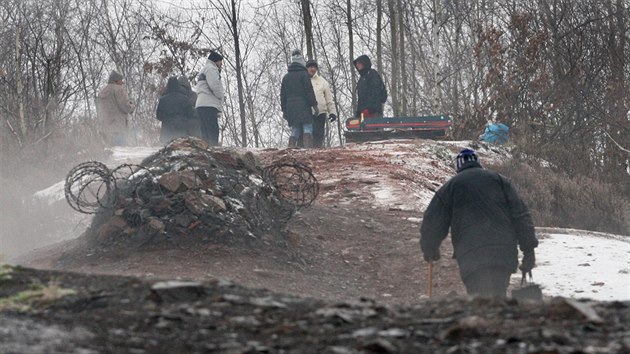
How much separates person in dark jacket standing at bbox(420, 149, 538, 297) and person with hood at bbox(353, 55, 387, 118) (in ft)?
40.6

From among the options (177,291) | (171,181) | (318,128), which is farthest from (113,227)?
(318,128)

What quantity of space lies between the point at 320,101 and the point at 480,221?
41.0 ft

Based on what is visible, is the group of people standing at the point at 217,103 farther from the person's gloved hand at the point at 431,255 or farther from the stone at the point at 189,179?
the person's gloved hand at the point at 431,255

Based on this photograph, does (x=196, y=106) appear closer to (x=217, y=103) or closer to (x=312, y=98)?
(x=217, y=103)

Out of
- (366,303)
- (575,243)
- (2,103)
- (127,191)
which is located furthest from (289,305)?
(2,103)

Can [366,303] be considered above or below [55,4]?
below

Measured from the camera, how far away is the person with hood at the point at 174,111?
849 inches

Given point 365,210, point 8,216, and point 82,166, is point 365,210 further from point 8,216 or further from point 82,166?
point 8,216

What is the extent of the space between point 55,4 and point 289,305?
→ 28642 millimetres

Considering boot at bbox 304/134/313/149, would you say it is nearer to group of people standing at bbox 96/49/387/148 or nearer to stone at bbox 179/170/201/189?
group of people standing at bbox 96/49/387/148

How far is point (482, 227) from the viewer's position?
356 inches

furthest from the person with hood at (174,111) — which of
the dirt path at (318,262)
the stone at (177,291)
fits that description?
the stone at (177,291)

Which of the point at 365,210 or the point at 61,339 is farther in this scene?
the point at 365,210

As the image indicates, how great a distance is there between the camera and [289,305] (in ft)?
21.0
